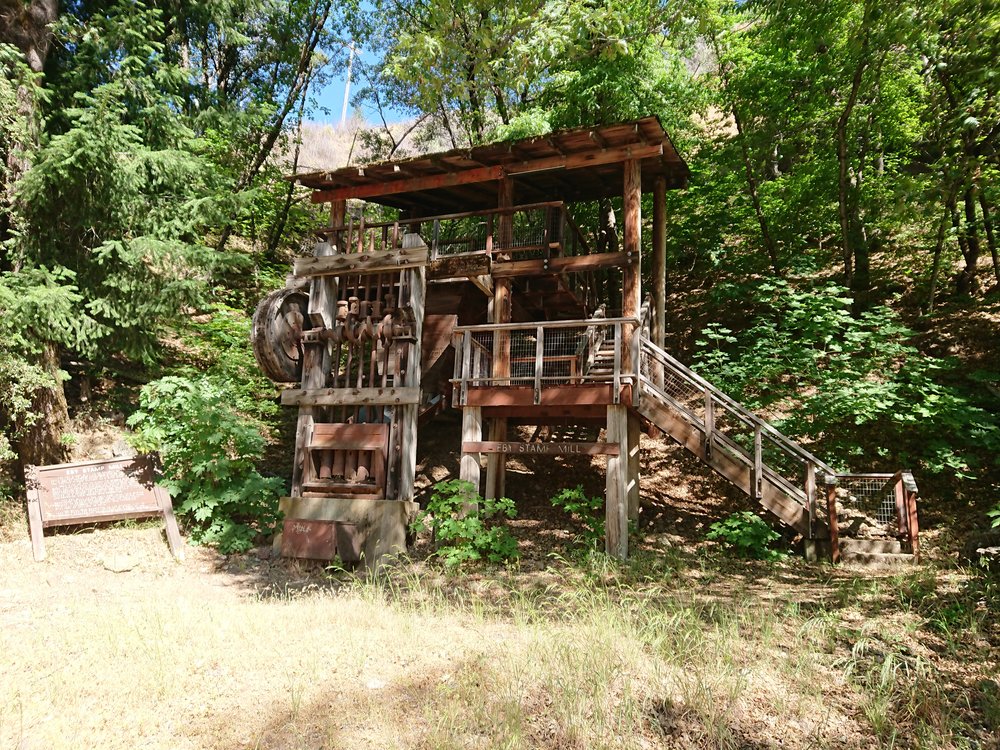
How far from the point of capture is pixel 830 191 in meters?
17.1

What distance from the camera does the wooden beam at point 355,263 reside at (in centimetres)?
1174

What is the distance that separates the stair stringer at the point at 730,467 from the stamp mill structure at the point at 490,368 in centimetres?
2

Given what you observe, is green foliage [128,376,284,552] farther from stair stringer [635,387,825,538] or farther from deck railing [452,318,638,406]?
stair stringer [635,387,825,538]

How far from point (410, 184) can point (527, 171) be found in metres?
2.38

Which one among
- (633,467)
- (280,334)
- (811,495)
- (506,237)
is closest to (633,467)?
(633,467)

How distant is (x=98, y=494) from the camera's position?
10852 mm

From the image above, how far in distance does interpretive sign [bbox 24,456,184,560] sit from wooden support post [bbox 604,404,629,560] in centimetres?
670

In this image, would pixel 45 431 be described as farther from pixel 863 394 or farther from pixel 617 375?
pixel 863 394

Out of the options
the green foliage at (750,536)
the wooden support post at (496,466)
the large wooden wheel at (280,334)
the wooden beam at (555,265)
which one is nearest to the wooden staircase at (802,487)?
the green foliage at (750,536)

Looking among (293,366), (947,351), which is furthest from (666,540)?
(947,351)

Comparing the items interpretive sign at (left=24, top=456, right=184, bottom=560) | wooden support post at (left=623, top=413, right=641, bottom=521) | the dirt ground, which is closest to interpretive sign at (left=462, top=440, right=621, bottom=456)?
wooden support post at (left=623, top=413, right=641, bottom=521)

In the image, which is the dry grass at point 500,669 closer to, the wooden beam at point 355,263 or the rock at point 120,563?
the rock at point 120,563

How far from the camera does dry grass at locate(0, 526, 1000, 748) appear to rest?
4.61m

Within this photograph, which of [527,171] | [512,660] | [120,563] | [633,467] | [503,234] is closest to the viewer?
[512,660]
